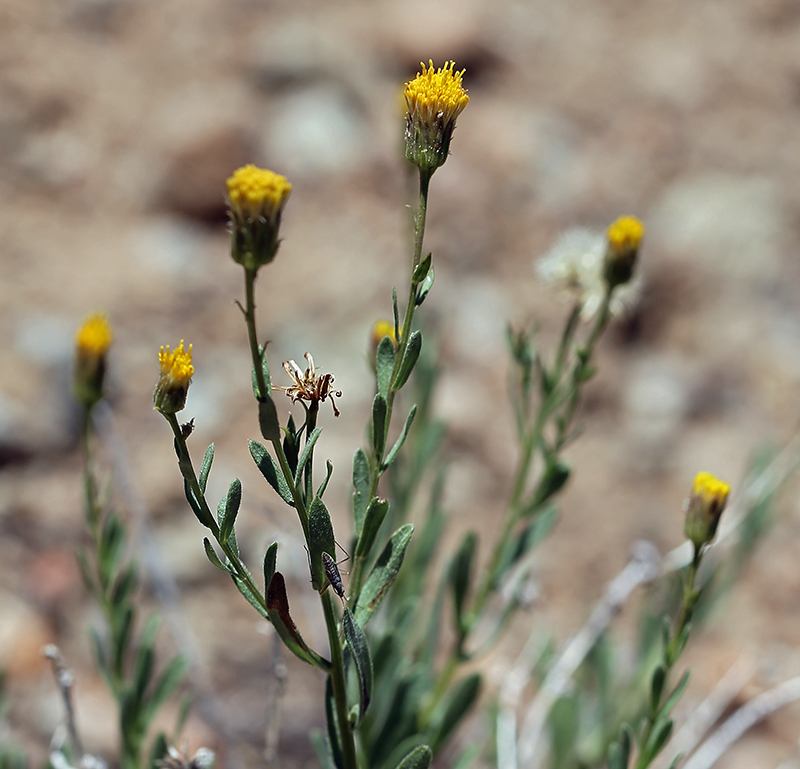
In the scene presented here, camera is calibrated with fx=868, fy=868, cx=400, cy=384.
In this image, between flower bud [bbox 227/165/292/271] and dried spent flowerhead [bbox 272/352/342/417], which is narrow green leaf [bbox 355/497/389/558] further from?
flower bud [bbox 227/165/292/271]

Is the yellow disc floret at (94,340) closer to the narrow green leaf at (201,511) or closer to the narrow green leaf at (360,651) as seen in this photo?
the narrow green leaf at (201,511)

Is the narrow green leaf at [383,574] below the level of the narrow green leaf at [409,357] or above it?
below

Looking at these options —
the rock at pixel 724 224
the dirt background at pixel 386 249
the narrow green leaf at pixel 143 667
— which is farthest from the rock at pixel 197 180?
the narrow green leaf at pixel 143 667

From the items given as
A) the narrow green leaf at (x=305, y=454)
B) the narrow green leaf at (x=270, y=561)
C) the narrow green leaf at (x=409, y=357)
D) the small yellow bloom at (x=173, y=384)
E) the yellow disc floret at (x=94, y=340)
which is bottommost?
the narrow green leaf at (x=270, y=561)

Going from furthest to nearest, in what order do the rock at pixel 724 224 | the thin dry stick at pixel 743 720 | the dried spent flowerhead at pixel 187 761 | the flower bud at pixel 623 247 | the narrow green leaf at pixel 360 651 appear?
the rock at pixel 724 224
the thin dry stick at pixel 743 720
the flower bud at pixel 623 247
the dried spent flowerhead at pixel 187 761
the narrow green leaf at pixel 360 651

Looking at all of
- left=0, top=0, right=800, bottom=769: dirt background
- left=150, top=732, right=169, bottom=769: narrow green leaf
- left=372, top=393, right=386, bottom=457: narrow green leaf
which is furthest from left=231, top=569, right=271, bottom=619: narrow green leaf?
left=0, top=0, right=800, bottom=769: dirt background

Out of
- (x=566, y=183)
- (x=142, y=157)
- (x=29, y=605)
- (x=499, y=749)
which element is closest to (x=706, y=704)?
(x=499, y=749)
